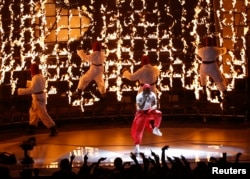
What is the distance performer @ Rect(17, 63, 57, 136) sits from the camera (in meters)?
10.3

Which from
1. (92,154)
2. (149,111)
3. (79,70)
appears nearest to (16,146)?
(92,154)

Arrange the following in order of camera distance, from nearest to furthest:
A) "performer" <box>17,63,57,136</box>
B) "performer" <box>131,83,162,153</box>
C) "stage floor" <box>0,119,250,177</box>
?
"performer" <box>131,83,162,153</box>, "stage floor" <box>0,119,250,177</box>, "performer" <box>17,63,57,136</box>

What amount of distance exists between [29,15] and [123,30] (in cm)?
184

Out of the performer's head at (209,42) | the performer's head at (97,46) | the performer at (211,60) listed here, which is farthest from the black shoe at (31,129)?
the performer's head at (209,42)

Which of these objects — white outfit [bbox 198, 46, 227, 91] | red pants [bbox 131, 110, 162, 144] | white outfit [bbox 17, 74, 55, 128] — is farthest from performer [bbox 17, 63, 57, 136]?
white outfit [bbox 198, 46, 227, 91]

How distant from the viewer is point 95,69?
36.9 ft

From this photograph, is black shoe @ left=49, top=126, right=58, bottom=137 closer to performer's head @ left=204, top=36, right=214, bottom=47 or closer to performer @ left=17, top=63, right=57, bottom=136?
performer @ left=17, top=63, right=57, bottom=136

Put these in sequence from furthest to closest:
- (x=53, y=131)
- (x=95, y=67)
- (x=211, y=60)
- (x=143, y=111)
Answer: (x=95, y=67) → (x=211, y=60) → (x=53, y=131) → (x=143, y=111)

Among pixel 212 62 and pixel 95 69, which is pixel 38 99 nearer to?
pixel 95 69

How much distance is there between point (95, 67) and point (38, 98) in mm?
1282

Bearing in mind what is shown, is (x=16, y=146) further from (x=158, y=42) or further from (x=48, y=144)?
(x=158, y=42)

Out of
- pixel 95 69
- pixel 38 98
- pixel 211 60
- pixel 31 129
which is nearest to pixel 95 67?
pixel 95 69

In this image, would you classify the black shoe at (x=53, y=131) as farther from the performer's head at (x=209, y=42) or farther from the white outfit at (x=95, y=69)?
the performer's head at (x=209, y=42)

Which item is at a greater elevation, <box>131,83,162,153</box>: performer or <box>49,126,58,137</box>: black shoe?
<box>131,83,162,153</box>: performer
